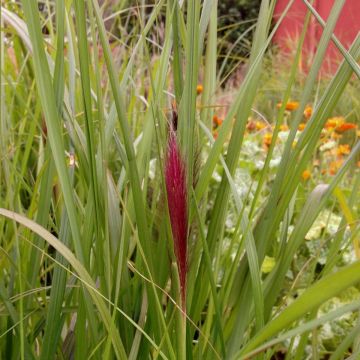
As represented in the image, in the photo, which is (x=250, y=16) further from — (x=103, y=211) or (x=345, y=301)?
(x=103, y=211)

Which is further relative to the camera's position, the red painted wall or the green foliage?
the red painted wall

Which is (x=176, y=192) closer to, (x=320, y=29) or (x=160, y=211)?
(x=160, y=211)

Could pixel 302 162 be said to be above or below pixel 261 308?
above

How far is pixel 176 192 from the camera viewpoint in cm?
52

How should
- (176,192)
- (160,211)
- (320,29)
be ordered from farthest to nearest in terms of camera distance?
(320,29) → (160,211) → (176,192)

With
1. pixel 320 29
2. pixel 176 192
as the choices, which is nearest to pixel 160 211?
pixel 176 192

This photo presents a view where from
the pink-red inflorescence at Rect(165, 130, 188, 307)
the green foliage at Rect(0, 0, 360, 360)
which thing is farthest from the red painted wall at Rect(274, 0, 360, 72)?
the pink-red inflorescence at Rect(165, 130, 188, 307)

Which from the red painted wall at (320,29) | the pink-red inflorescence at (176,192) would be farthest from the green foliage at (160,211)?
the red painted wall at (320,29)

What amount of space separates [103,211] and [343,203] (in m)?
0.32

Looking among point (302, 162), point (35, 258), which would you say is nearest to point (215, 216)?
point (302, 162)

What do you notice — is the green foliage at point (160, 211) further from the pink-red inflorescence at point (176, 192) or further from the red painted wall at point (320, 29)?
the red painted wall at point (320, 29)

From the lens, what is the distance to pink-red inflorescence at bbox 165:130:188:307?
516 millimetres

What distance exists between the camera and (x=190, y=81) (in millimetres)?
639

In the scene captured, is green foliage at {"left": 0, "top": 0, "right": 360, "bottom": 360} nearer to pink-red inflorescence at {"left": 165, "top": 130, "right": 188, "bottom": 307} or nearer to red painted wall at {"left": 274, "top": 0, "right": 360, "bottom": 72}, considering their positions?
pink-red inflorescence at {"left": 165, "top": 130, "right": 188, "bottom": 307}
